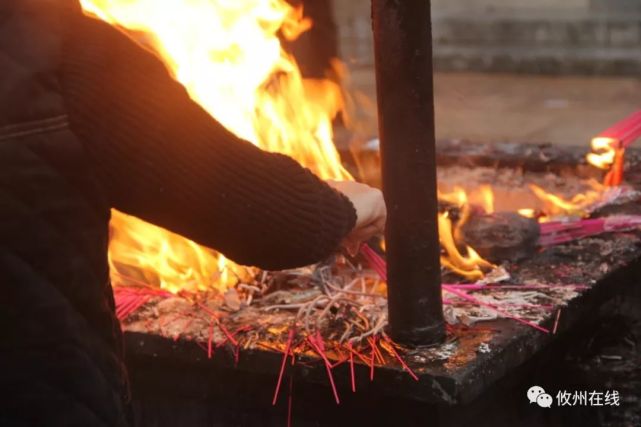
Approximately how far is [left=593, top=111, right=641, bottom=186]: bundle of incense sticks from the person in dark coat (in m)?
2.71

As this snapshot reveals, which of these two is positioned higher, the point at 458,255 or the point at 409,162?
the point at 409,162

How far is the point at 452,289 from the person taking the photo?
336cm

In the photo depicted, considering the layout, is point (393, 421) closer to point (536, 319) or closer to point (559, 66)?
point (536, 319)

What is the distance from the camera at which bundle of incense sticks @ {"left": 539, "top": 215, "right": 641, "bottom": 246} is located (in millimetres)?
3799

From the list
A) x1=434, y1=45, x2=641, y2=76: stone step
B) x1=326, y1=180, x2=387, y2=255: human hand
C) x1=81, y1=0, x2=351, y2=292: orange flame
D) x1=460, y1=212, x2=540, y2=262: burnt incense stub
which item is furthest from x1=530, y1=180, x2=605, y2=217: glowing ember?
x1=434, y1=45, x2=641, y2=76: stone step

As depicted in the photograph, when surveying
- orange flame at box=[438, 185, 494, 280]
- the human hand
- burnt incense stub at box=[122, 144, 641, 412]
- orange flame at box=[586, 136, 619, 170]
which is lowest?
burnt incense stub at box=[122, 144, 641, 412]

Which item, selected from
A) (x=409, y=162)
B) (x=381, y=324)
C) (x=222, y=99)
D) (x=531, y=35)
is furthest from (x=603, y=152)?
(x=531, y=35)

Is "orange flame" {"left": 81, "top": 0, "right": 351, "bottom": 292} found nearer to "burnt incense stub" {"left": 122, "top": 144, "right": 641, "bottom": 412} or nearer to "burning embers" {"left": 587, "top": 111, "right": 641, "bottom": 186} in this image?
"burnt incense stub" {"left": 122, "top": 144, "right": 641, "bottom": 412}

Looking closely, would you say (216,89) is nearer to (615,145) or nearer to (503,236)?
(503,236)

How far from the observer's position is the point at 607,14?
9.55 m

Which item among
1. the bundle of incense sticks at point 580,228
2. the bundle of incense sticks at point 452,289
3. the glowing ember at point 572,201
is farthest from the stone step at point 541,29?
the bundle of incense sticks at point 452,289

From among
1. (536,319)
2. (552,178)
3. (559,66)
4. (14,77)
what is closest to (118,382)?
(14,77)

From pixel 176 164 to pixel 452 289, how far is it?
1.65m

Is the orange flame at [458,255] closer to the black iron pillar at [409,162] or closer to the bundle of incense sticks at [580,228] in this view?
the bundle of incense sticks at [580,228]
